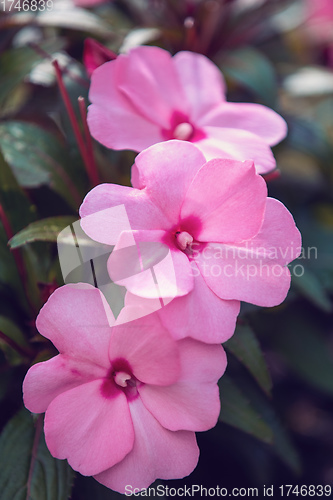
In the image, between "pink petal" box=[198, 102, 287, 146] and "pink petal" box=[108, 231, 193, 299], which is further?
"pink petal" box=[198, 102, 287, 146]

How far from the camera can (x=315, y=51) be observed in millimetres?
1599

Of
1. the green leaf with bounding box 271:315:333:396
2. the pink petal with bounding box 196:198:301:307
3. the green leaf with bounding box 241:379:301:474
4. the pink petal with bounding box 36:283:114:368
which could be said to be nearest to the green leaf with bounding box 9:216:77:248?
the pink petal with bounding box 36:283:114:368

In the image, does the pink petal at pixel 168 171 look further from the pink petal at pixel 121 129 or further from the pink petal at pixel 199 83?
the pink petal at pixel 199 83

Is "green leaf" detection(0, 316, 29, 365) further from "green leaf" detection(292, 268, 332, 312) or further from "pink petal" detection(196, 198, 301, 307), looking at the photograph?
"green leaf" detection(292, 268, 332, 312)

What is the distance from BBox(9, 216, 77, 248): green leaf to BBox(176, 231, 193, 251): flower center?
17 cm

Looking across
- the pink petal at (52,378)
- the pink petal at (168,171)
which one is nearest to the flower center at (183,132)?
the pink petal at (168,171)

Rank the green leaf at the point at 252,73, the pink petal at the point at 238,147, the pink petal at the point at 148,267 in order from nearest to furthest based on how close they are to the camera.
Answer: the pink petal at the point at 148,267 → the pink petal at the point at 238,147 → the green leaf at the point at 252,73

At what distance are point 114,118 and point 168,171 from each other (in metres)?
0.17

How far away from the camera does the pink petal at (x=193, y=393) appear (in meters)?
0.55

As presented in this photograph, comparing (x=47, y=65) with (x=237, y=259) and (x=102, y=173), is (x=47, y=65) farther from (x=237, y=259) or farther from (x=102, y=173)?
(x=237, y=259)

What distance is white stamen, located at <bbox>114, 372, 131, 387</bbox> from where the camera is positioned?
0.56m

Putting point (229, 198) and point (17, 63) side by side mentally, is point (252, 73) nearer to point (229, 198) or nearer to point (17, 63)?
point (17, 63)

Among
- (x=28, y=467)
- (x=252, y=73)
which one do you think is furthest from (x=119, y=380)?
(x=252, y=73)

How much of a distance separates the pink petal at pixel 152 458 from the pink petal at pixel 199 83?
47 centimetres
